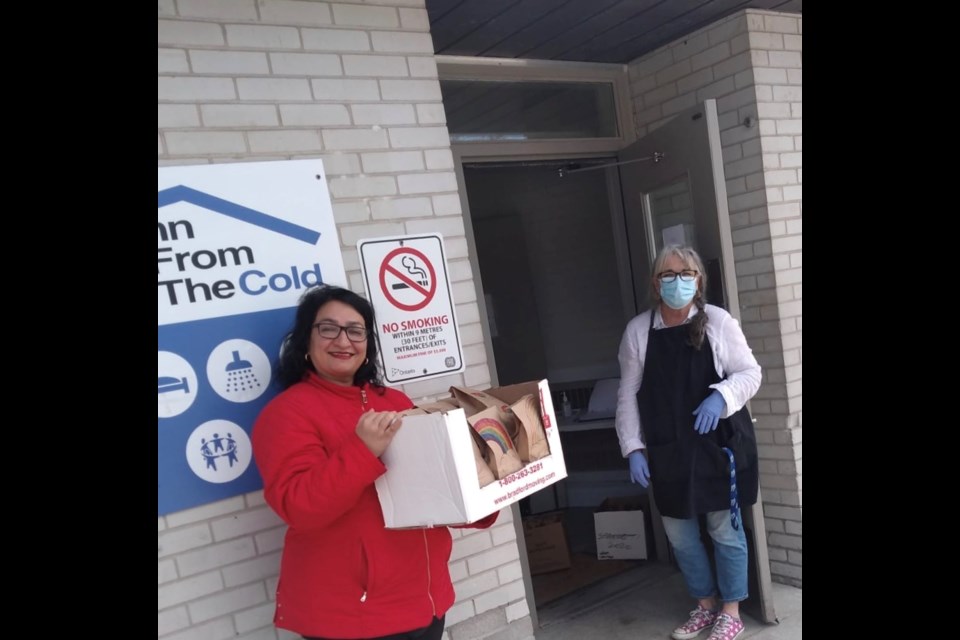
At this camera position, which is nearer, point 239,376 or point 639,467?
point 239,376

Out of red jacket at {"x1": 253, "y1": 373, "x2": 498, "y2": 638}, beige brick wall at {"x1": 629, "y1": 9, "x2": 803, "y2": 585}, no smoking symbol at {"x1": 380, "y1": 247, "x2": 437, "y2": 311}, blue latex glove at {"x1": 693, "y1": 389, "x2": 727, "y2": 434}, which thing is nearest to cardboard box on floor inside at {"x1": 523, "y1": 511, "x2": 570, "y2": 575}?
beige brick wall at {"x1": 629, "y1": 9, "x2": 803, "y2": 585}

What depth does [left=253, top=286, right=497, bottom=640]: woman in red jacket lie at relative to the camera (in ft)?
5.58

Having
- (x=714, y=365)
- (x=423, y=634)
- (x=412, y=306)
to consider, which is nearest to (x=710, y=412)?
(x=714, y=365)

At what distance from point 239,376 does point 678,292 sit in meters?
1.82

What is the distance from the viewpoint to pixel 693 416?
2.89m

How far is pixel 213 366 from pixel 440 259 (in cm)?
95

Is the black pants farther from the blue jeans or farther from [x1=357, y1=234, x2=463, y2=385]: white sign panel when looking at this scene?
the blue jeans

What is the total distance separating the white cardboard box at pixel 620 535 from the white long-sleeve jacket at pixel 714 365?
4.07 feet

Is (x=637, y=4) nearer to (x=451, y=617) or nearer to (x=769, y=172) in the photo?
(x=769, y=172)

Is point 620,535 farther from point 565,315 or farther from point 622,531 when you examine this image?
point 565,315

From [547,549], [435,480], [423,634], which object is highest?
[435,480]

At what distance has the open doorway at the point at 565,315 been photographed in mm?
4816

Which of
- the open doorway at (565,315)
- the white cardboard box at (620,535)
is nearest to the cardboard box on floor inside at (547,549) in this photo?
the open doorway at (565,315)
